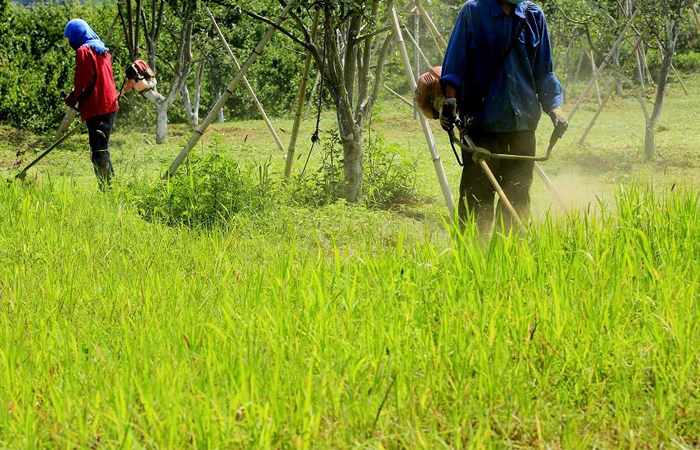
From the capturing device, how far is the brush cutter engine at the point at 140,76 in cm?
752

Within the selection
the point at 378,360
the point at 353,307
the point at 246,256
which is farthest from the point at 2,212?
the point at 378,360

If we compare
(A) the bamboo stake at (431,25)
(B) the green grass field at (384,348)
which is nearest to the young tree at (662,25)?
(A) the bamboo stake at (431,25)

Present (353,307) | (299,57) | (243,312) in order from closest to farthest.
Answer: (353,307)
(243,312)
(299,57)

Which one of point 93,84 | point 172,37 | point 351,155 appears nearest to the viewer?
point 351,155

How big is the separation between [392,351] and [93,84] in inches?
248

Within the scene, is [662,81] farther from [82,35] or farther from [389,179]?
[82,35]

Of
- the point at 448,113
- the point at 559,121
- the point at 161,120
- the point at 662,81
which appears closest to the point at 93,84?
the point at 448,113

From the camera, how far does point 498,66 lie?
4980mm

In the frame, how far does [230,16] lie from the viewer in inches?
664

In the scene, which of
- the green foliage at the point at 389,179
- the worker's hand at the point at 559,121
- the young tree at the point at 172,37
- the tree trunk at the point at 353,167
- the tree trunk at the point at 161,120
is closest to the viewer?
the worker's hand at the point at 559,121

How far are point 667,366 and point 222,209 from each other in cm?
430

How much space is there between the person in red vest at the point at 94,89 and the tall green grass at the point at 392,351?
4.38m

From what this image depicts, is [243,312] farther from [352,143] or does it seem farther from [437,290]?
[352,143]

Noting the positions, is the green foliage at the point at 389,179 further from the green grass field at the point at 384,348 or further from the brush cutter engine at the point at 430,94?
the green grass field at the point at 384,348
